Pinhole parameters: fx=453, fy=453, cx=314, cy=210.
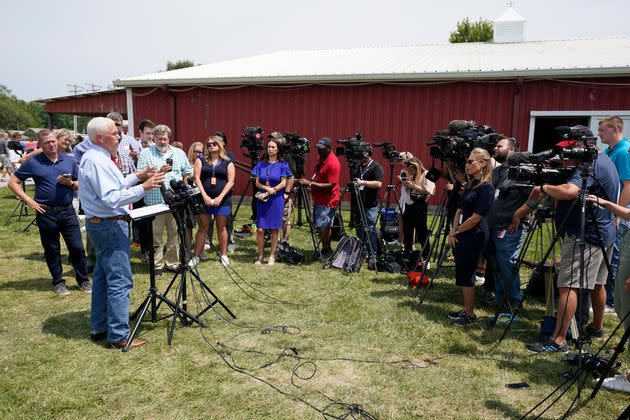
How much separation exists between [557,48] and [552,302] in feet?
35.6

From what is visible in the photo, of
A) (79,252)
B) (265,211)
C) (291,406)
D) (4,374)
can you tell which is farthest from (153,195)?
(291,406)

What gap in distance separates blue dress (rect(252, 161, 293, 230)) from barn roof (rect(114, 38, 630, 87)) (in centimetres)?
507

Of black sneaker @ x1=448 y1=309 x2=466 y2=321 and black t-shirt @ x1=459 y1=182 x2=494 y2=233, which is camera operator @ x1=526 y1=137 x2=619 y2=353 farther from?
black sneaker @ x1=448 y1=309 x2=466 y2=321

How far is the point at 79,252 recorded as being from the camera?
5016 mm

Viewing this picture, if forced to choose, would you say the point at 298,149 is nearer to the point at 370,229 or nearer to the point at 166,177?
the point at 370,229

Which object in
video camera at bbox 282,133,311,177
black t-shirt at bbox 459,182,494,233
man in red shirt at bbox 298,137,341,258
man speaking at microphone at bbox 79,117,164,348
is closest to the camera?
man speaking at microphone at bbox 79,117,164,348

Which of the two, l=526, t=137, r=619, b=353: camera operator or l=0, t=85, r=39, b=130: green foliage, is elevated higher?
l=0, t=85, r=39, b=130: green foliage

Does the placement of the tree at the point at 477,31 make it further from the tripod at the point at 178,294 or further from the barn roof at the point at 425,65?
the tripod at the point at 178,294

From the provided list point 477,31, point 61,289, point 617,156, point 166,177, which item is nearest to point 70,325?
point 61,289

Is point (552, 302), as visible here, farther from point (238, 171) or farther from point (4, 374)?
point (238, 171)

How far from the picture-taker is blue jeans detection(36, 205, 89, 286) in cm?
486

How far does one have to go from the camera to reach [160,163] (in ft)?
17.6

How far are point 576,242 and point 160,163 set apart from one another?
4.36 metres

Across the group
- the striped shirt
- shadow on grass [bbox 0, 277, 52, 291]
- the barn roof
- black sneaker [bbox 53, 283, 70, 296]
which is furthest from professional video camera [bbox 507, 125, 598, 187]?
the barn roof
